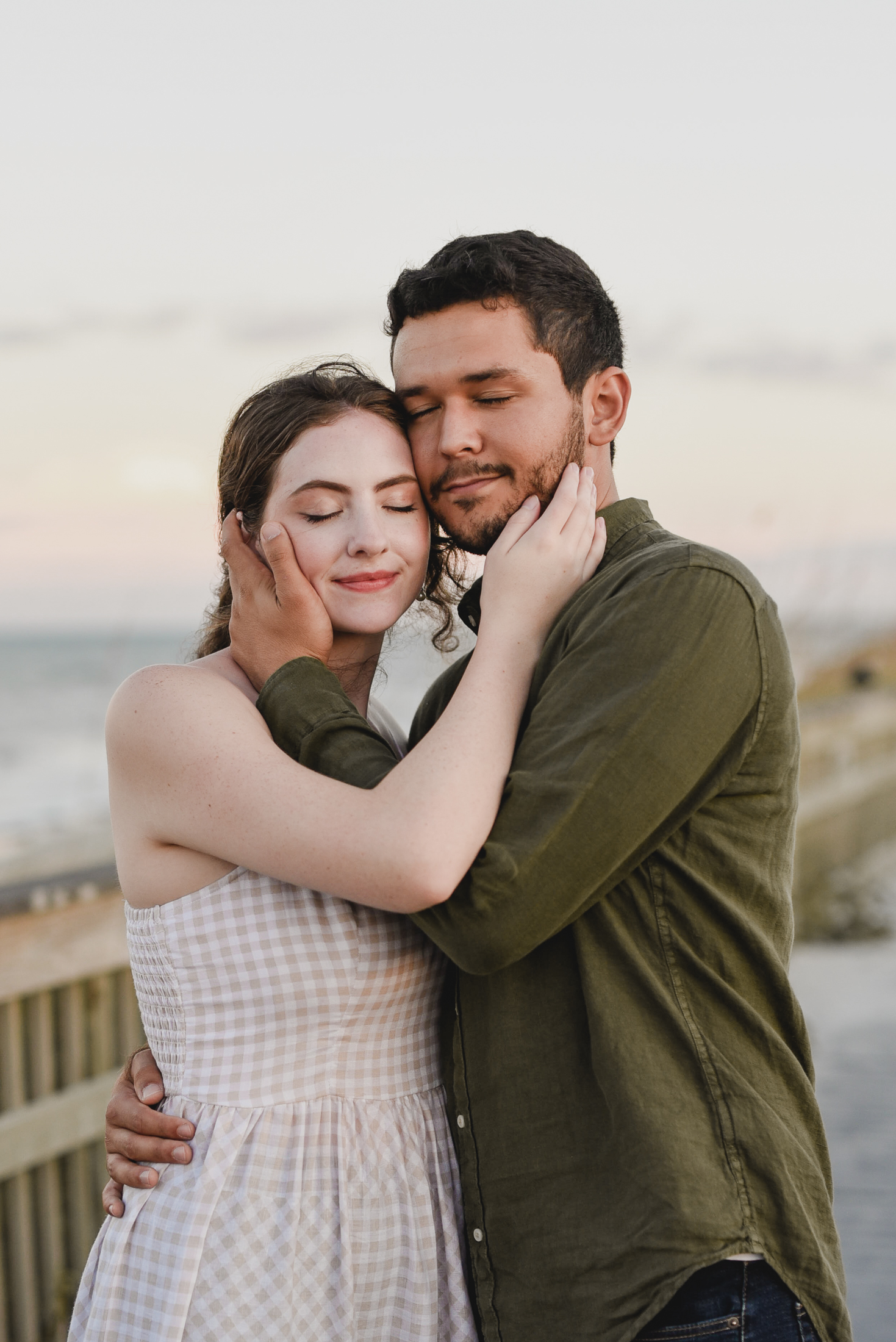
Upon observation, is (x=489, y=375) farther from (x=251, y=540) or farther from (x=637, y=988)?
(x=637, y=988)

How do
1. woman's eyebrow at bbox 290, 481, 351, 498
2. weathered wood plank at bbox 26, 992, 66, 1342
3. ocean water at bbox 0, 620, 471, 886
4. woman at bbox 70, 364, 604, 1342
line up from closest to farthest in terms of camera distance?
woman at bbox 70, 364, 604, 1342
woman's eyebrow at bbox 290, 481, 351, 498
weathered wood plank at bbox 26, 992, 66, 1342
ocean water at bbox 0, 620, 471, 886

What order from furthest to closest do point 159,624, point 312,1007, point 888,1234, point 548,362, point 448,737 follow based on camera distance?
1. point 159,624
2. point 888,1234
3. point 548,362
4. point 312,1007
5. point 448,737

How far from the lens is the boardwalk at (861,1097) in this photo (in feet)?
14.1

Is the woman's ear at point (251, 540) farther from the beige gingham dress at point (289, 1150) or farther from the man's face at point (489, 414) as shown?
the beige gingham dress at point (289, 1150)

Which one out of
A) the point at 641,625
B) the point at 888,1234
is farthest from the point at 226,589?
the point at 888,1234

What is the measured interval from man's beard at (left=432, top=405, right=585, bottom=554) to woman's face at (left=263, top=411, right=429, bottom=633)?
10 centimetres

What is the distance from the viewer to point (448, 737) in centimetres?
182

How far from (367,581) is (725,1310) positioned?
130 cm

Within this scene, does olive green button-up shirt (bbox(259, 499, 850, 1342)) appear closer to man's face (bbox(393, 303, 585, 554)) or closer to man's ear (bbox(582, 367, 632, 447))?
man's face (bbox(393, 303, 585, 554))

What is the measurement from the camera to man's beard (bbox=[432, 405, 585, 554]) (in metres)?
2.22

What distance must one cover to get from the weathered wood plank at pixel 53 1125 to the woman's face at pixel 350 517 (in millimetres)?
1786

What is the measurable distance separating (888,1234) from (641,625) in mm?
3803

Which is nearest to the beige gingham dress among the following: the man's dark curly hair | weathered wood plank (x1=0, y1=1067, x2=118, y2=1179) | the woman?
the woman

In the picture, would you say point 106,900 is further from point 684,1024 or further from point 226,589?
point 684,1024
